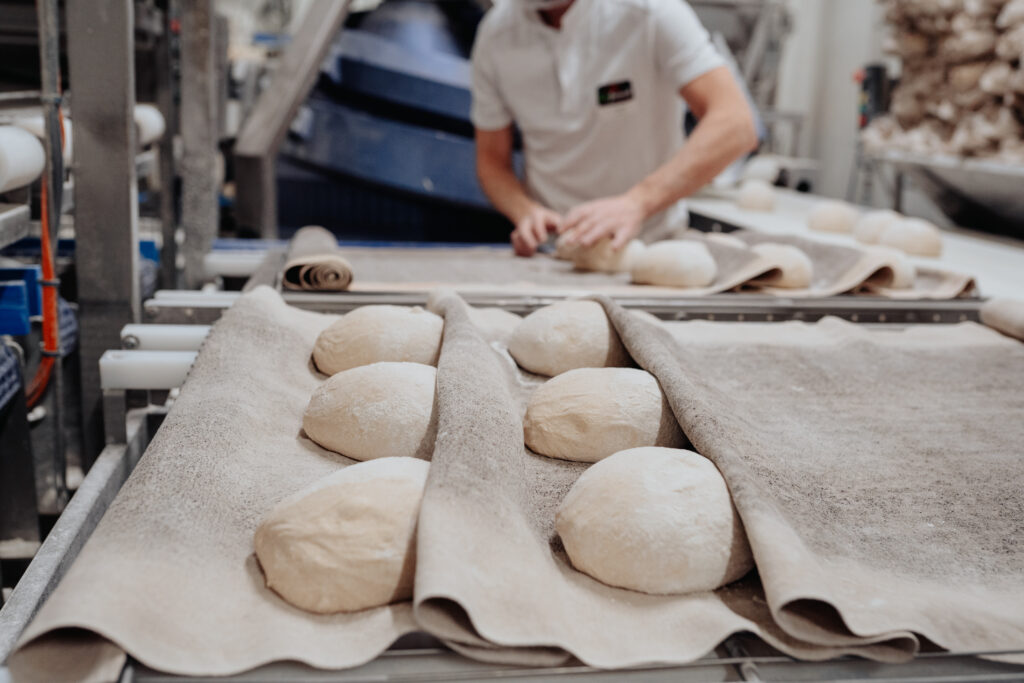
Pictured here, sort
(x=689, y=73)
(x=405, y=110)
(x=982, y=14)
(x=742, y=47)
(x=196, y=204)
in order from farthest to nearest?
(x=742, y=47) < (x=982, y=14) < (x=405, y=110) < (x=196, y=204) < (x=689, y=73)

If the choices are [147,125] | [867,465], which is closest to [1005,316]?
[867,465]

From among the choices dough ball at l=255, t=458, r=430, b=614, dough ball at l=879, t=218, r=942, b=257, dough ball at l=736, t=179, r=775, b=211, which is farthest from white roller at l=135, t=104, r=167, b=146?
dough ball at l=736, t=179, r=775, b=211

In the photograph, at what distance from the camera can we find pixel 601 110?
239 cm

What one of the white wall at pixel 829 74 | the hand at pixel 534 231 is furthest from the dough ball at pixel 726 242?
the white wall at pixel 829 74

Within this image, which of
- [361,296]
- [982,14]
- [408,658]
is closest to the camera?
[408,658]

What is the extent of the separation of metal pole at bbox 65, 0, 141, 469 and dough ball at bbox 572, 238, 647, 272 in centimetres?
95

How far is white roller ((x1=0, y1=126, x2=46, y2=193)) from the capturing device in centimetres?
127

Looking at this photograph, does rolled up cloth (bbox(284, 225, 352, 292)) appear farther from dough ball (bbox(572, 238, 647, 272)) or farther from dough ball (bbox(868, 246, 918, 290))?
dough ball (bbox(868, 246, 918, 290))

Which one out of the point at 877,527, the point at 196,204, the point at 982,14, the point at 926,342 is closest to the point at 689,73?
the point at 926,342

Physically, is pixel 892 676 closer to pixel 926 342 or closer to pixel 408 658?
pixel 408 658

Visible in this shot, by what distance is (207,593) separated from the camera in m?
0.62

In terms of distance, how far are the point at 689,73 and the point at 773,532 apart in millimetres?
1801

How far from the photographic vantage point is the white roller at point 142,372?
46.3 inches

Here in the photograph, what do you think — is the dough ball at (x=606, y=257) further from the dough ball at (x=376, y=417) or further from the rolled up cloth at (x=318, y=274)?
the dough ball at (x=376, y=417)
